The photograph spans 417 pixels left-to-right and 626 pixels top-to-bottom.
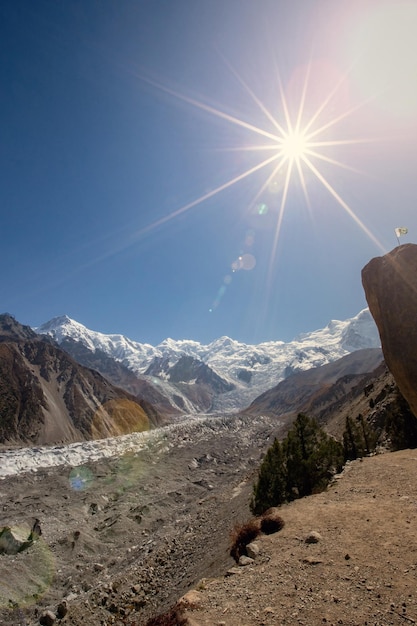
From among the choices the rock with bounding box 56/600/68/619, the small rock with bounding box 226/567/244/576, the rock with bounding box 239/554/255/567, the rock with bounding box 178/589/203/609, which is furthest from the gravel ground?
the rock with bounding box 178/589/203/609

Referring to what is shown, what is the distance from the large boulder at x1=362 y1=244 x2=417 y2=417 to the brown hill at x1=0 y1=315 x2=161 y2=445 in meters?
98.0

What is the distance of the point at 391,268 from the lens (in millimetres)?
17266

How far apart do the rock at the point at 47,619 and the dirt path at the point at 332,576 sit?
14875 mm

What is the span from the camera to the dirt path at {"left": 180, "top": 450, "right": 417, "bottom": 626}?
27.0 feet

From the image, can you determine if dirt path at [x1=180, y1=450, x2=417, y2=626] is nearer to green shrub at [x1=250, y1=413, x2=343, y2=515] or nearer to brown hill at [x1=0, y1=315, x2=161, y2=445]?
green shrub at [x1=250, y1=413, x2=343, y2=515]

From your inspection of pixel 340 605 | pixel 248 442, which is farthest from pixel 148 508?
pixel 248 442

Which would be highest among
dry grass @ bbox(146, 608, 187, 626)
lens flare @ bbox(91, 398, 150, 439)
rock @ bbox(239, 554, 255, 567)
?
lens flare @ bbox(91, 398, 150, 439)

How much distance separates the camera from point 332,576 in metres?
9.69

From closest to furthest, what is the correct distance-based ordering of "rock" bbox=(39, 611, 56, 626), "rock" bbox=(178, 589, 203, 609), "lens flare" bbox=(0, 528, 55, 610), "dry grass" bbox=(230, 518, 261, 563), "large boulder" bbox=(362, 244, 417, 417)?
"rock" bbox=(178, 589, 203, 609), "dry grass" bbox=(230, 518, 261, 563), "large boulder" bbox=(362, 244, 417, 417), "rock" bbox=(39, 611, 56, 626), "lens flare" bbox=(0, 528, 55, 610)

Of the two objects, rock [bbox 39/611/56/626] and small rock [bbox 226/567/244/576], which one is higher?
small rock [bbox 226/567/244/576]

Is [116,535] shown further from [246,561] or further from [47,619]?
[246,561]

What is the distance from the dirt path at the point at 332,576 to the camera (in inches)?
324

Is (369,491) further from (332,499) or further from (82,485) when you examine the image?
(82,485)

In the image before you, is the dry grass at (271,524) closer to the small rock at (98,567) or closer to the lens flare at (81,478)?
the small rock at (98,567)
